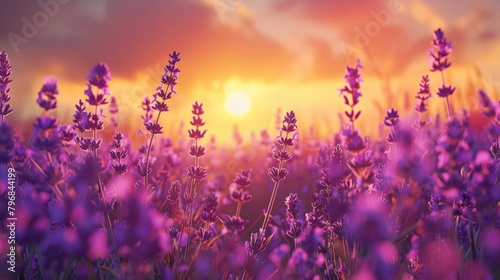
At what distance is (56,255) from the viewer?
6.44ft

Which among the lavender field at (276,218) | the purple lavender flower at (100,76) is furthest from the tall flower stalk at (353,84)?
the purple lavender flower at (100,76)

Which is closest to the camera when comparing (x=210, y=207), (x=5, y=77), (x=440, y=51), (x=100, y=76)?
(x=210, y=207)

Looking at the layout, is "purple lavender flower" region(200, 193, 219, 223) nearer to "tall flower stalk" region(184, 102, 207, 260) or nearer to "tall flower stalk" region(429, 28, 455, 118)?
"tall flower stalk" region(184, 102, 207, 260)

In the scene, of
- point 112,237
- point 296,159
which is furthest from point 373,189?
point 296,159

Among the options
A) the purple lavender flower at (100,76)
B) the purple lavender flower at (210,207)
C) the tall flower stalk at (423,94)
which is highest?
the purple lavender flower at (100,76)

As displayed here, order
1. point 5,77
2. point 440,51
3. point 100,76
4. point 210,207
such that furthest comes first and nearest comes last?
point 5,77, point 100,76, point 440,51, point 210,207

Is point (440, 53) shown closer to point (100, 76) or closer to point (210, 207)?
point (210, 207)

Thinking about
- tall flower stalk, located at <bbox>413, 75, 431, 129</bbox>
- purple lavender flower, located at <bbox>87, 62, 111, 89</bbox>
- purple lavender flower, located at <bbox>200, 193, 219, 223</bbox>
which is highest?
purple lavender flower, located at <bbox>87, 62, 111, 89</bbox>

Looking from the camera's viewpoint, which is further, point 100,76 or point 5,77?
point 5,77

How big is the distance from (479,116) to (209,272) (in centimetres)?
877

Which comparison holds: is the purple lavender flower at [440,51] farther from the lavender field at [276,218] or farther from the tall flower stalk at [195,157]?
the tall flower stalk at [195,157]

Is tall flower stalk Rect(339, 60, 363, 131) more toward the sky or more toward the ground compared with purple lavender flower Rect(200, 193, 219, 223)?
more toward the sky

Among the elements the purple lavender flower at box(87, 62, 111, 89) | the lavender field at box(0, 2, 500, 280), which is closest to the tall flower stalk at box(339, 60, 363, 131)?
the lavender field at box(0, 2, 500, 280)

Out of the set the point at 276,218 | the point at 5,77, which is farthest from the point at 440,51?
the point at 5,77
